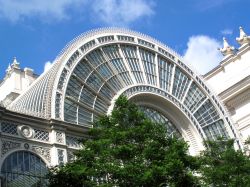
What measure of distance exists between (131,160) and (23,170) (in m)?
7.51

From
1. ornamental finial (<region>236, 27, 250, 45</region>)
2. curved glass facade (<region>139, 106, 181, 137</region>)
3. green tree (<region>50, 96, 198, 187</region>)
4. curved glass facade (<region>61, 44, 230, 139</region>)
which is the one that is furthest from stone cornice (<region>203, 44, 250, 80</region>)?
green tree (<region>50, 96, 198, 187</region>)

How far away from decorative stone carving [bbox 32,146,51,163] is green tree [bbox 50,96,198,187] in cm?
455

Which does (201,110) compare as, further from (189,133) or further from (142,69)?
(142,69)

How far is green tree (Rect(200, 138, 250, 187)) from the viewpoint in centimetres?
2719

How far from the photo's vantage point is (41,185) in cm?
2694

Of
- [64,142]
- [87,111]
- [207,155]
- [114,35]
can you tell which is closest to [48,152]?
[64,142]

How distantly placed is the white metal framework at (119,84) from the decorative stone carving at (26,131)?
1089mm

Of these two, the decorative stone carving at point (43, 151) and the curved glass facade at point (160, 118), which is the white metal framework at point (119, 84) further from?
the decorative stone carving at point (43, 151)

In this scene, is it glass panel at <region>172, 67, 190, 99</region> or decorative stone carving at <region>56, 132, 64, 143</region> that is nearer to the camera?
decorative stone carving at <region>56, 132, 64, 143</region>

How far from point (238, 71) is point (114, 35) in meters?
16.8

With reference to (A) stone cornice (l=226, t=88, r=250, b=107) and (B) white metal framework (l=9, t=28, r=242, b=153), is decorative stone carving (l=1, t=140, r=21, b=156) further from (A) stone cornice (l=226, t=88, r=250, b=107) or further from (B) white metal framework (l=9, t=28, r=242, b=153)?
(A) stone cornice (l=226, t=88, r=250, b=107)

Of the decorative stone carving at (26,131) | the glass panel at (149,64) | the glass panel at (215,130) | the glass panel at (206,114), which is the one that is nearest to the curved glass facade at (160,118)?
the glass panel at (149,64)

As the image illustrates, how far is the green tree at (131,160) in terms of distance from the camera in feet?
72.1

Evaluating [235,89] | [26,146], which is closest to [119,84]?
[26,146]
